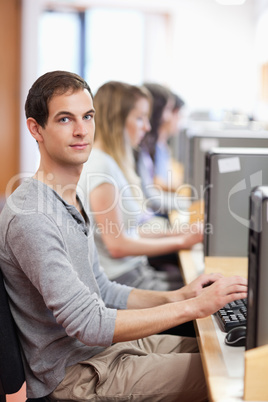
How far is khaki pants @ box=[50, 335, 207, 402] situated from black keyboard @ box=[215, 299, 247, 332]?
0.38 feet

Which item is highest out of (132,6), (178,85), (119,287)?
(132,6)

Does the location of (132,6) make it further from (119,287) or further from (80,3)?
(119,287)

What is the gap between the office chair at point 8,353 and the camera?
1.09 meters

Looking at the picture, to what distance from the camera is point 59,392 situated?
1115 millimetres

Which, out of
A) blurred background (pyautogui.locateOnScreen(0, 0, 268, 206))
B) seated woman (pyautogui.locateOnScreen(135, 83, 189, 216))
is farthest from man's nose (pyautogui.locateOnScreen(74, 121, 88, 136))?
blurred background (pyautogui.locateOnScreen(0, 0, 268, 206))

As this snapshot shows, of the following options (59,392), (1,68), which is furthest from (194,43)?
(59,392)

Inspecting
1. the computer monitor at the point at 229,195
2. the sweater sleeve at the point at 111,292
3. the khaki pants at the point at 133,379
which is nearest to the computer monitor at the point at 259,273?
the khaki pants at the point at 133,379

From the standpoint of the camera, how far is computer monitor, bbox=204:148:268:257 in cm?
164

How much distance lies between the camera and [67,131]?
1.15 metres

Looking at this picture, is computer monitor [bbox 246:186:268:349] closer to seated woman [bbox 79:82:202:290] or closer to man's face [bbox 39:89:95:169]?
man's face [bbox 39:89:95:169]

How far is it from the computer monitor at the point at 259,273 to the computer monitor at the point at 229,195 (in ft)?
2.48

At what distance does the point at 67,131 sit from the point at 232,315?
55 centimetres

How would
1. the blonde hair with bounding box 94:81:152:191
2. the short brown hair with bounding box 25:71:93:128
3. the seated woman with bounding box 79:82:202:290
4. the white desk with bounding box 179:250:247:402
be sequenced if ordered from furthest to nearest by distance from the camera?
the blonde hair with bounding box 94:81:152:191
the seated woman with bounding box 79:82:202:290
the short brown hair with bounding box 25:71:93:128
the white desk with bounding box 179:250:247:402

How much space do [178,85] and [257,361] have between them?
5695mm
